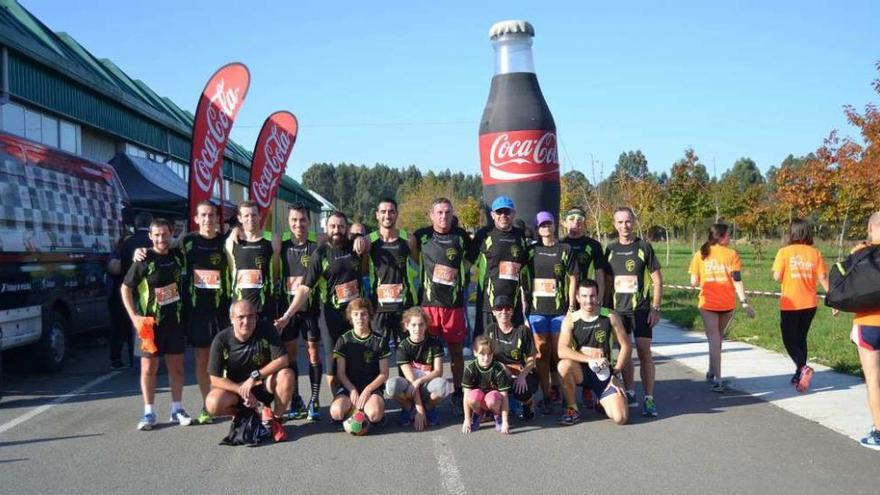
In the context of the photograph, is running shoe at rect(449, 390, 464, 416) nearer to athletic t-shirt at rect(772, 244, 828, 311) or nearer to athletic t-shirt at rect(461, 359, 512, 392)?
athletic t-shirt at rect(461, 359, 512, 392)

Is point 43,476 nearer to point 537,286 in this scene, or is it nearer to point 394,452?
point 394,452

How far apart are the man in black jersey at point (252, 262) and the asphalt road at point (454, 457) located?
3.71 feet

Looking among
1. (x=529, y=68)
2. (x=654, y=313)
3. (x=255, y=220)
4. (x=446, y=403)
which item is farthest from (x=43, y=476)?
(x=529, y=68)

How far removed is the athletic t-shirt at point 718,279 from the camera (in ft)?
24.6

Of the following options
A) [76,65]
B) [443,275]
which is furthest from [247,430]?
[76,65]

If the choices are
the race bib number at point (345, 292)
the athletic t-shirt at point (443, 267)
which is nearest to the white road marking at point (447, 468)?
the athletic t-shirt at point (443, 267)

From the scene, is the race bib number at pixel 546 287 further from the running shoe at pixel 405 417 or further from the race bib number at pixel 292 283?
the race bib number at pixel 292 283

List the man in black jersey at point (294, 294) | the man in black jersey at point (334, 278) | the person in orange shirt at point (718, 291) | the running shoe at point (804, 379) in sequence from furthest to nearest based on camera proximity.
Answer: the person in orange shirt at point (718, 291), the running shoe at point (804, 379), the man in black jersey at point (294, 294), the man in black jersey at point (334, 278)

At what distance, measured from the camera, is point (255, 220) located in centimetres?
642

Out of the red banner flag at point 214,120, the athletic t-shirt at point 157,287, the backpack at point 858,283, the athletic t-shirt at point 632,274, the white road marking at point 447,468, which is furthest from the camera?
the red banner flag at point 214,120

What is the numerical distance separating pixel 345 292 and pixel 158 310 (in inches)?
62.7

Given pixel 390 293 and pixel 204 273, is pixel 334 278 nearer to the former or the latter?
pixel 390 293

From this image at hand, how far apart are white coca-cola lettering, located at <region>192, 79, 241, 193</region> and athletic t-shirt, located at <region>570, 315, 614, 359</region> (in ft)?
24.9

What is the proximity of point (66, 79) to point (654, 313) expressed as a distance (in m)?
15.7
